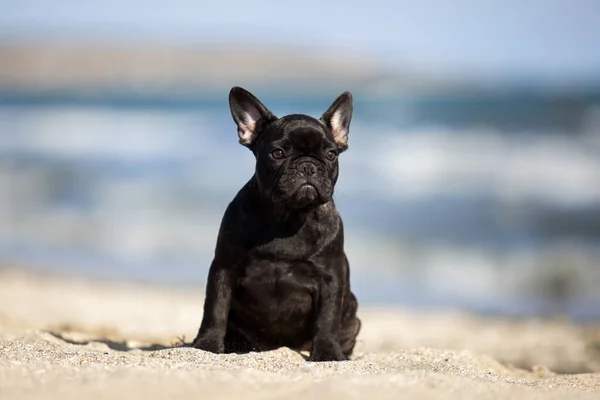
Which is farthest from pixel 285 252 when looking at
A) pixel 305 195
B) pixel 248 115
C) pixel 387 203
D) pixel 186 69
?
pixel 186 69

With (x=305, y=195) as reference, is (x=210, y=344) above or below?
below

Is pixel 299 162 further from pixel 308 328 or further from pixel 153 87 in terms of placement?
pixel 153 87

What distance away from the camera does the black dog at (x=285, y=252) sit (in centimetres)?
592

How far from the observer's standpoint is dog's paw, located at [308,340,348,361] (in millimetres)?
5868

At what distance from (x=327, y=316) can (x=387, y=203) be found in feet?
36.6

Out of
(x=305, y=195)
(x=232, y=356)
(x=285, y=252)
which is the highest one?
(x=305, y=195)

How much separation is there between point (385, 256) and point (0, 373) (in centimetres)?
896

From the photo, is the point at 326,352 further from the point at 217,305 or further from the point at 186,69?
the point at 186,69

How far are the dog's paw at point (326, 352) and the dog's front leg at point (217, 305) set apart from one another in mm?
554

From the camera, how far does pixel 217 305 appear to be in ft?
19.6

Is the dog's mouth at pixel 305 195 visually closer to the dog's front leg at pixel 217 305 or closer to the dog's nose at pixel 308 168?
the dog's nose at pixel 308 168

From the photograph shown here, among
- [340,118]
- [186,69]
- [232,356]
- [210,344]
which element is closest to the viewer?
[232,356]

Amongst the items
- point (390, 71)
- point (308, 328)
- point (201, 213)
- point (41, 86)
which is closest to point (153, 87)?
point (41, 86)

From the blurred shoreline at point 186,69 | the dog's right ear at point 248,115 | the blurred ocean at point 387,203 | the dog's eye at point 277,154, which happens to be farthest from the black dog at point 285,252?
the blurred shoreline at point 186,69
